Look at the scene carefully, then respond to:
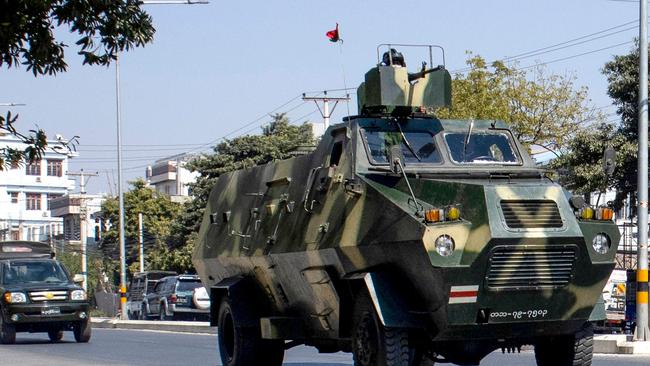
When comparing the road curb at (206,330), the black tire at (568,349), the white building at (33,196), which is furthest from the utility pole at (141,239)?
the black tire at (568,349)

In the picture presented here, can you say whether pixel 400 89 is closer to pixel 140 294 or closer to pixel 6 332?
pixel 6 332

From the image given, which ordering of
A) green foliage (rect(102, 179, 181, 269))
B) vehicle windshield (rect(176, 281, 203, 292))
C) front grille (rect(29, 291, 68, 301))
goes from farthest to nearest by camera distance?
green foliage (rect(102, 179, 181, 269)) < vehicle windshield (rect(176, 281, 203, 292)) < front grille (rect(29, 291, 68, 301))

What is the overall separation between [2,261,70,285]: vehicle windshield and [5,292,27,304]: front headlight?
54 centimetres

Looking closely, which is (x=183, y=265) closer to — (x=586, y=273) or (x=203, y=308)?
(x=203, y=308)

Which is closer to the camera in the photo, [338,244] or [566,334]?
[566,334]

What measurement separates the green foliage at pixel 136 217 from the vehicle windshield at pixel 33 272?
46.4 meters

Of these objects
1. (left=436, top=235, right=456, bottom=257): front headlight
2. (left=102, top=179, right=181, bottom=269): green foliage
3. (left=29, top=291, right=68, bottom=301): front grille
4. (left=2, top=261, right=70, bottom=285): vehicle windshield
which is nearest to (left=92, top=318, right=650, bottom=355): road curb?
(left=29, top=291, right=68, bottom=301): front grille

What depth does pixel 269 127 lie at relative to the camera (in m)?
58.4

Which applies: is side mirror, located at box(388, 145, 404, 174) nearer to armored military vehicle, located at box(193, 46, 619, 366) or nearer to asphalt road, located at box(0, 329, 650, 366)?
armored military vehicle, located at box(193, 46, 619, 366)

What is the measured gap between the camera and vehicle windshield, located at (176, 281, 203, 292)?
42.6 m

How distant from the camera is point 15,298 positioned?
25.1 meters

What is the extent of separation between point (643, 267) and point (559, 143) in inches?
1005

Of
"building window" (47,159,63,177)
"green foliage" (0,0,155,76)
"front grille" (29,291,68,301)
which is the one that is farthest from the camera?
"building window" (47,159,63,177)

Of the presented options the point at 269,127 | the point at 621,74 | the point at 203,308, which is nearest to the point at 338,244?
the point at 621,74
